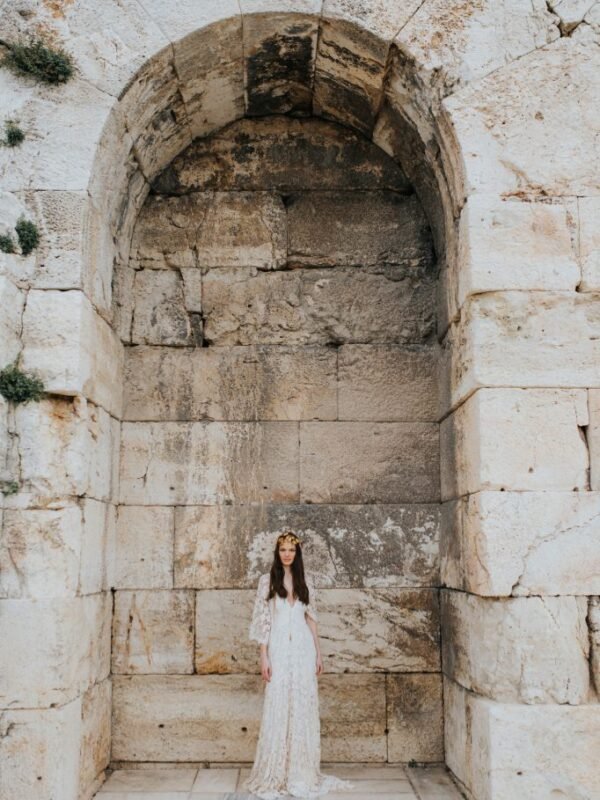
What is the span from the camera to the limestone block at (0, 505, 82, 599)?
15.9 feet

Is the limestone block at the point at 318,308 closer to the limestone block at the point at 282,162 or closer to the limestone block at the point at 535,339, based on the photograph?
the limestone block at the point at 282,162

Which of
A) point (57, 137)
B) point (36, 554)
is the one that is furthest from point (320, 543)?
point (57, 137)

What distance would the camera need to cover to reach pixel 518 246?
16.6ft

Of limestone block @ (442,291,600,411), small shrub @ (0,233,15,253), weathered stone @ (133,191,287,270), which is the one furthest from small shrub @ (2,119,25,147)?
limestone block @ (442,291,600,411)

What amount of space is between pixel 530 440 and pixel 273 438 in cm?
209

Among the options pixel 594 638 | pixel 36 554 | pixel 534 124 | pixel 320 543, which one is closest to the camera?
pixel 594 638

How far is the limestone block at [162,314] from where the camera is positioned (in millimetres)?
6379

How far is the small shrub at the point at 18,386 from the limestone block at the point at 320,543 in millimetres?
1636

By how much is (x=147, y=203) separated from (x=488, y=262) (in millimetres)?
2911

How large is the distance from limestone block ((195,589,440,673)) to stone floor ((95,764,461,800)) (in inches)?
26.6

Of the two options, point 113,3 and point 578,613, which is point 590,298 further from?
point 113,3

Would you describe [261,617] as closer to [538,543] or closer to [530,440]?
[538,543]

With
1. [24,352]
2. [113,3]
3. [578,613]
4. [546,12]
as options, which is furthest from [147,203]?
[578,613]

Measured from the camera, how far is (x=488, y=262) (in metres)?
5.05
